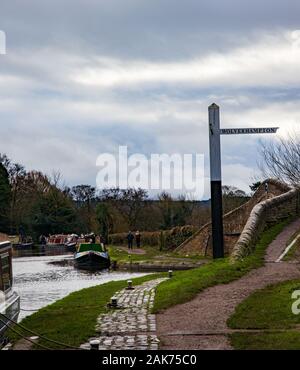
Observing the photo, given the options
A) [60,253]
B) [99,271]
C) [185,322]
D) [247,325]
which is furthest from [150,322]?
[60,253]

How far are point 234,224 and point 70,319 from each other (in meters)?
24.5

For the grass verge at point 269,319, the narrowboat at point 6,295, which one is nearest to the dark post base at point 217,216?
the grass verge at point 269,319

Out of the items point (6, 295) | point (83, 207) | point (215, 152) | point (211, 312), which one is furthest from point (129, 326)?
point (83, 207)

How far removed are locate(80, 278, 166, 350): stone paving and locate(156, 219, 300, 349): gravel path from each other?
19 cm

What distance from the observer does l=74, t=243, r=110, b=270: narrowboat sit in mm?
37875

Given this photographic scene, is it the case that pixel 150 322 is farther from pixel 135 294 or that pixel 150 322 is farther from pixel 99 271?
pixel 99 271

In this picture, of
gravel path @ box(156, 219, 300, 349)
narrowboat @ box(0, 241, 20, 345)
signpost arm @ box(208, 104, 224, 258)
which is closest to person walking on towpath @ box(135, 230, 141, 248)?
signpost arm @ box(208, 104, 224, 258)

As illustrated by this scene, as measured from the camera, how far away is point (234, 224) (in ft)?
116

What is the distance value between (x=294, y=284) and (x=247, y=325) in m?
3.73

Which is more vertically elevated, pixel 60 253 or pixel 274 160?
pixel 274 160

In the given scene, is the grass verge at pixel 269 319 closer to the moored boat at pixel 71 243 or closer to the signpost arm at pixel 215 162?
the signpost arm at pixel 215 162

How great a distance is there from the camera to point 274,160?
105 ft

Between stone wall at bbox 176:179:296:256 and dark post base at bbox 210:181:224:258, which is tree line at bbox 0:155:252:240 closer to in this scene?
stone wall at bbox 176:179:296:256

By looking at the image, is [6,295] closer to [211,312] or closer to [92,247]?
[211,312]
